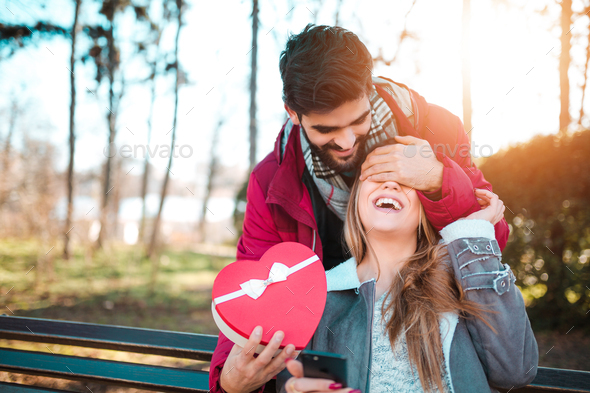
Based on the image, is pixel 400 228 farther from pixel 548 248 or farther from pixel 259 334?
pixel 548 248

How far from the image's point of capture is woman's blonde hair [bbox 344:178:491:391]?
1434mm

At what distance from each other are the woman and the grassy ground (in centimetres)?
320

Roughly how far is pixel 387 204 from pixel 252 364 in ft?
3.10

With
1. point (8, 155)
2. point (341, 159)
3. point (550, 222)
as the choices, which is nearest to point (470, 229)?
point (341, 159)

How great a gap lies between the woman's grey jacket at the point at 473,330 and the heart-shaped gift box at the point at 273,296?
1.02ft

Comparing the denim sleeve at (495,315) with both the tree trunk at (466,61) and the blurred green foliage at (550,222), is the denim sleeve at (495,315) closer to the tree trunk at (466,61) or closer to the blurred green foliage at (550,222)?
the blurred green foliage at (550,222)

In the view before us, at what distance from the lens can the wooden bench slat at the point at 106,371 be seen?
2.02 m

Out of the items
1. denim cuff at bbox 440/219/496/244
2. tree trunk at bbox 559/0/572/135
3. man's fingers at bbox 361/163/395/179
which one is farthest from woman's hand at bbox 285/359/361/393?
tree trunk at bbox 559/0/572/135

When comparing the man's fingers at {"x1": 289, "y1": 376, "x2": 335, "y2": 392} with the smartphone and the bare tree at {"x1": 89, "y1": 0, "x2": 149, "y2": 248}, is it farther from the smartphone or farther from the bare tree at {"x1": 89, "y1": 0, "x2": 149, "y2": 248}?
the bare tree at {"x1": 89, "y1": 0, "x2": 149, "y2": 248}

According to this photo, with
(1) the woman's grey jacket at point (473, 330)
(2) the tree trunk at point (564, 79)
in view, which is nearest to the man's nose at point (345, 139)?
(1) the woman's grey jacket at point (473, 330)

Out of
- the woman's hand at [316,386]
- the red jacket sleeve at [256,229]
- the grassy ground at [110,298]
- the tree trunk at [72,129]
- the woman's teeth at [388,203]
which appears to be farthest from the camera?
the tree trunk at [72,129]

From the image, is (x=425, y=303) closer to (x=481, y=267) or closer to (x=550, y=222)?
(x=481, y=267)

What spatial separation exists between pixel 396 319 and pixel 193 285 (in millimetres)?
7969

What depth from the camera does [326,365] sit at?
41.2 inches
